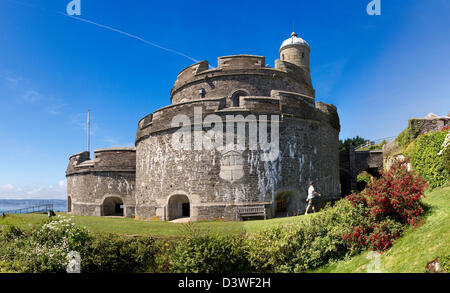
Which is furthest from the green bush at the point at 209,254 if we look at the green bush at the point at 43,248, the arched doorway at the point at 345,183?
the arched doorway at the point at 345,183

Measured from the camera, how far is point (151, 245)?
8.23 meters

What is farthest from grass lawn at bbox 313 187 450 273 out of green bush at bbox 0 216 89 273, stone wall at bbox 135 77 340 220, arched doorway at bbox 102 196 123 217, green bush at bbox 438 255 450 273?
arched doorway at bbox 102 196 123 217

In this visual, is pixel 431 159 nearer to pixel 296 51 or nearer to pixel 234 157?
pixel 234 157

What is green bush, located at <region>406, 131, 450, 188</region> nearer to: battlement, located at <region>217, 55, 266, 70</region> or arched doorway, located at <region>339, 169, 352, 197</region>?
battlement, located at <region>217, 55, 266, 70</region>

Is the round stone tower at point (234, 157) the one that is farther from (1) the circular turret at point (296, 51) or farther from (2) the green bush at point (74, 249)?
(1) the circular turret at point (296, 51)

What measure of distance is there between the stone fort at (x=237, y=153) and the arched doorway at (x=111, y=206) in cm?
627

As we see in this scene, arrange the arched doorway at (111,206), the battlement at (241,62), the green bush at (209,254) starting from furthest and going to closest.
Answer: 1. the arched doorway at (111,206)
2. the battlement at (241,62)
3. the green bush at (209,254)

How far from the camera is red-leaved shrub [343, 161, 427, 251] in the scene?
21.9 ft

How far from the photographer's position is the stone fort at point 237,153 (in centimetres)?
1345

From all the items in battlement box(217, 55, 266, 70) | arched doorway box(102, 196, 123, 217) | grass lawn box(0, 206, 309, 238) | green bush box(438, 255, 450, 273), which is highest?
battlement box(217, 55, 266, 70)

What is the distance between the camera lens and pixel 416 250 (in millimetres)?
5723

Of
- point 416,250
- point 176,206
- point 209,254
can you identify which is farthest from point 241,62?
point 416,250

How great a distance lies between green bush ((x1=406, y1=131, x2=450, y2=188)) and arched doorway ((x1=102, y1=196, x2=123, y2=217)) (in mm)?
20185

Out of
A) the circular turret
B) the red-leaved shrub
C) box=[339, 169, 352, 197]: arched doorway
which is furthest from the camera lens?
→ box=[339, 169, 352, 197]: arched doorway
